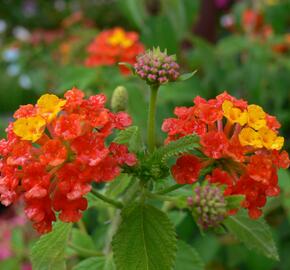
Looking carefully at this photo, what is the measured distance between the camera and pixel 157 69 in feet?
2.72

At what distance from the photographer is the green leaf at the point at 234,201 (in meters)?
0.73

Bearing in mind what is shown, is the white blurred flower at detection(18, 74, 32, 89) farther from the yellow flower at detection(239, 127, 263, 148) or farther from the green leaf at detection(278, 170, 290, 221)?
the yellow flower at detection(239, 127, 263, 148)

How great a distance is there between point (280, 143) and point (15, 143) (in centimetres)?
38

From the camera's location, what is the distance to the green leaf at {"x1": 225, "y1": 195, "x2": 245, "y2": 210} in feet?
2.39

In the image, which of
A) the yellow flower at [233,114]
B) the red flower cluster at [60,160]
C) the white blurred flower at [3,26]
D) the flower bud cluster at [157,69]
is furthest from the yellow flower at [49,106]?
the white blurred flower at [3,26]

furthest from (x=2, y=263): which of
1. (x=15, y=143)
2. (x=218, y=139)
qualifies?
(x=218, y=139)

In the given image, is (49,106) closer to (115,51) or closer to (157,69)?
(157,69)

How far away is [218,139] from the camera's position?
764mm

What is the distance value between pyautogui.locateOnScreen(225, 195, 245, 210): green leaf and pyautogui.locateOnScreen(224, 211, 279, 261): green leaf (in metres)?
0.20

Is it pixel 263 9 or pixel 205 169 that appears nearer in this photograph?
pixel 205 169

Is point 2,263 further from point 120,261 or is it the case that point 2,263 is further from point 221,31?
point 221,31

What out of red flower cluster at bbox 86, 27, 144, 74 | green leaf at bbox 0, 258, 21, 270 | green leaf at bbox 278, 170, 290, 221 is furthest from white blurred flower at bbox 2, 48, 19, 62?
green leaf at bbox 278, 170, 290, 221

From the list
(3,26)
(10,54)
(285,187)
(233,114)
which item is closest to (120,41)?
(285,187)

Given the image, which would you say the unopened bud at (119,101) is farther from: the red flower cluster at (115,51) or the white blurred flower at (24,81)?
the white blurred flower at (24,81)
